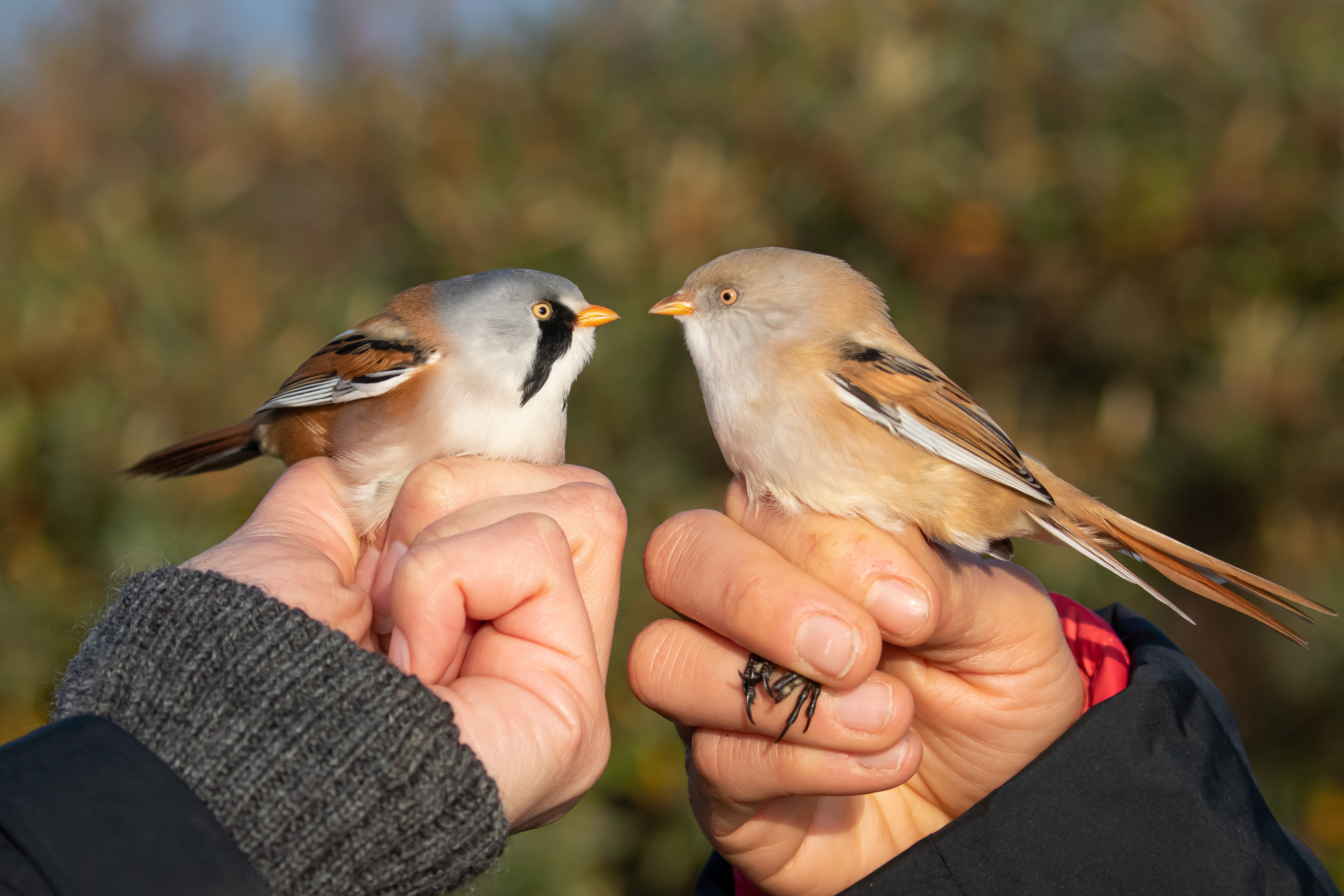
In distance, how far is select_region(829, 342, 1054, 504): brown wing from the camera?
211 cm

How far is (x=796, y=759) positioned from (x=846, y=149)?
339 cm

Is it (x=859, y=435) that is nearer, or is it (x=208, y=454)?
(x=859, y=435)

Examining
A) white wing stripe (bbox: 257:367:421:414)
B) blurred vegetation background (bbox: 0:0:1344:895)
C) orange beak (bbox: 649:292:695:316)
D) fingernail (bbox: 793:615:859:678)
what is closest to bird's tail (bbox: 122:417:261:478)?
white wing stripe (bbox: 257:367:421:414)

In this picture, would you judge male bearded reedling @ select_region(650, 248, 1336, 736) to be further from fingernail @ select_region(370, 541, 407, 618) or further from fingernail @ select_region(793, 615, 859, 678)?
fingernail @ select_region(370, 541, 407, 618)

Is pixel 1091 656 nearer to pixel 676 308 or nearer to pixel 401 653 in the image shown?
pixel 676 308

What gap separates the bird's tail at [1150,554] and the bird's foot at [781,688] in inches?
27.2

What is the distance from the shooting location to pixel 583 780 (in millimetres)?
1661

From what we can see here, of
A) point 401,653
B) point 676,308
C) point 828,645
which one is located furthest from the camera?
point 676,308

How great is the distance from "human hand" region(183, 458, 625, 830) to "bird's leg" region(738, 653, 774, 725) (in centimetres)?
28

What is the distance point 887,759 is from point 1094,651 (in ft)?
2.72

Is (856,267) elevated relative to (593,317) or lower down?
lower down

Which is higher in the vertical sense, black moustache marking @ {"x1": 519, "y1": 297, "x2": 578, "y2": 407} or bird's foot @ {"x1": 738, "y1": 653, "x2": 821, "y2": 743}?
black moustache marking @ {"x1": 519, "y1": 297, "x2": 578, "y2": 407}

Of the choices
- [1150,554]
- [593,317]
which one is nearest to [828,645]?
[1150,554]

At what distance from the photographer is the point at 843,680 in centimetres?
173
